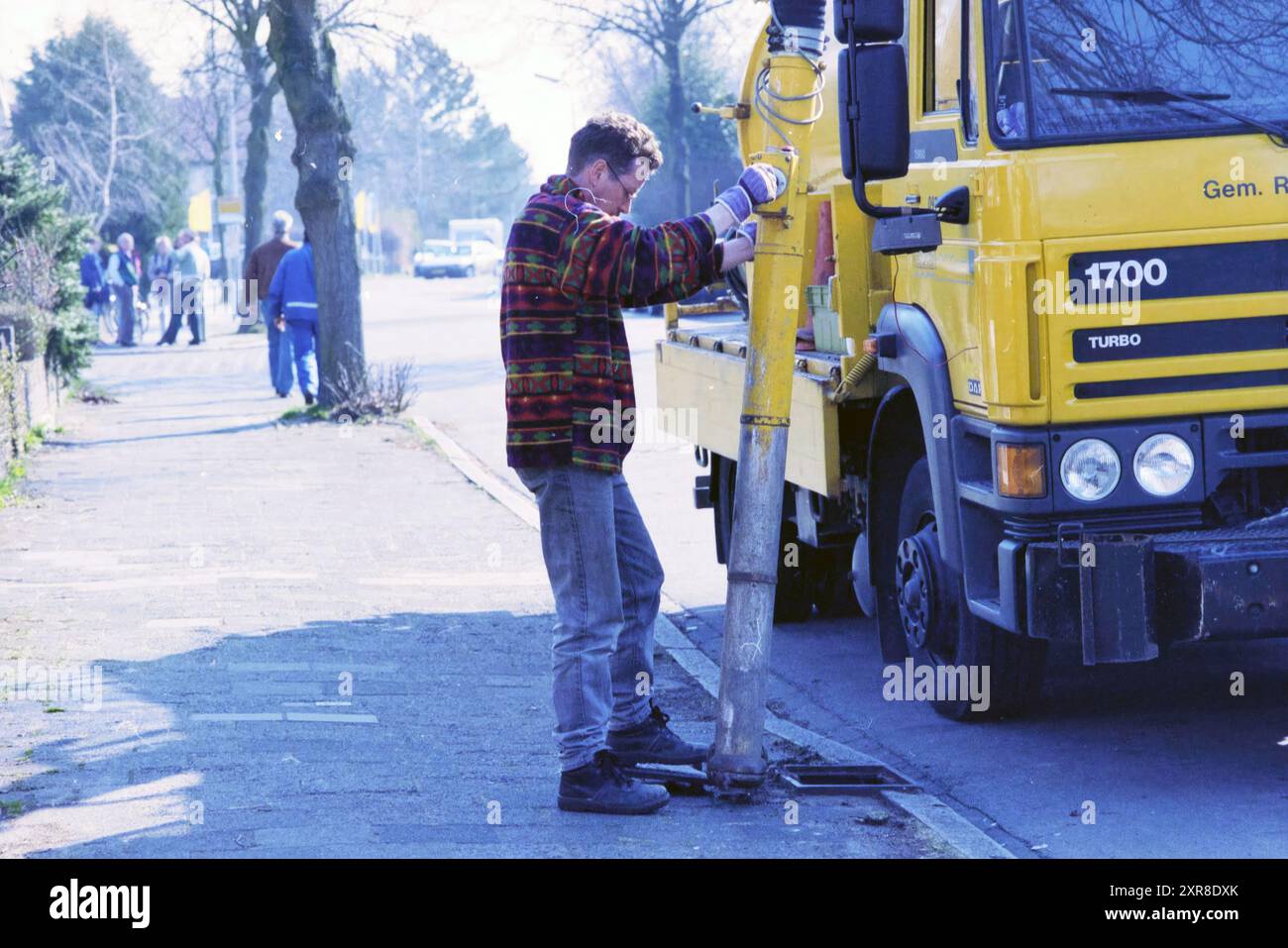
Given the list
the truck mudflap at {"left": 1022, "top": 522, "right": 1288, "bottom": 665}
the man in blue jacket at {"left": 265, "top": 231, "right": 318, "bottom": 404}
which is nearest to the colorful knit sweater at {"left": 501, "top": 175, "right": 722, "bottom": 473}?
the truck mudflap at {"left": 1022, "top": 522, "right": 1288, "bottom": 665}

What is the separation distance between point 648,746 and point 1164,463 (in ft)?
5.97

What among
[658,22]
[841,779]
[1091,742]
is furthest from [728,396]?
[658,22]

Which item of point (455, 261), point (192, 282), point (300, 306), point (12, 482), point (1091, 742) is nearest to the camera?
point (1091, 742)

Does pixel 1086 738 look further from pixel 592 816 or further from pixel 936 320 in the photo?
pixel 592 816

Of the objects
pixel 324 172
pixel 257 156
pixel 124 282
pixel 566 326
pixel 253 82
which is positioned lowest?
pixel 566 326

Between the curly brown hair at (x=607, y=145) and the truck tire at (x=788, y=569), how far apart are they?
11.1ft

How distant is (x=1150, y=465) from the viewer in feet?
17.9

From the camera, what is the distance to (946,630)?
6.23 metres

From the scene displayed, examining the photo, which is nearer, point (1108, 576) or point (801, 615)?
point (1108, 576)

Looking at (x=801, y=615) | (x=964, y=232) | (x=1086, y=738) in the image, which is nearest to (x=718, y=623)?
(x=801, y=615)

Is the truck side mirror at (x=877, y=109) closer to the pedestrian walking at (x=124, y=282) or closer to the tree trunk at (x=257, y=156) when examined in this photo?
the pedestrian walking at (x=124, y=282)

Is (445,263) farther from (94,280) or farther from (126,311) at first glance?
(94,280)

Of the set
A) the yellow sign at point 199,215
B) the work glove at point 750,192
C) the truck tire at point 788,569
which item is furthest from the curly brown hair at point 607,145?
the yellow sign at point 199,215
